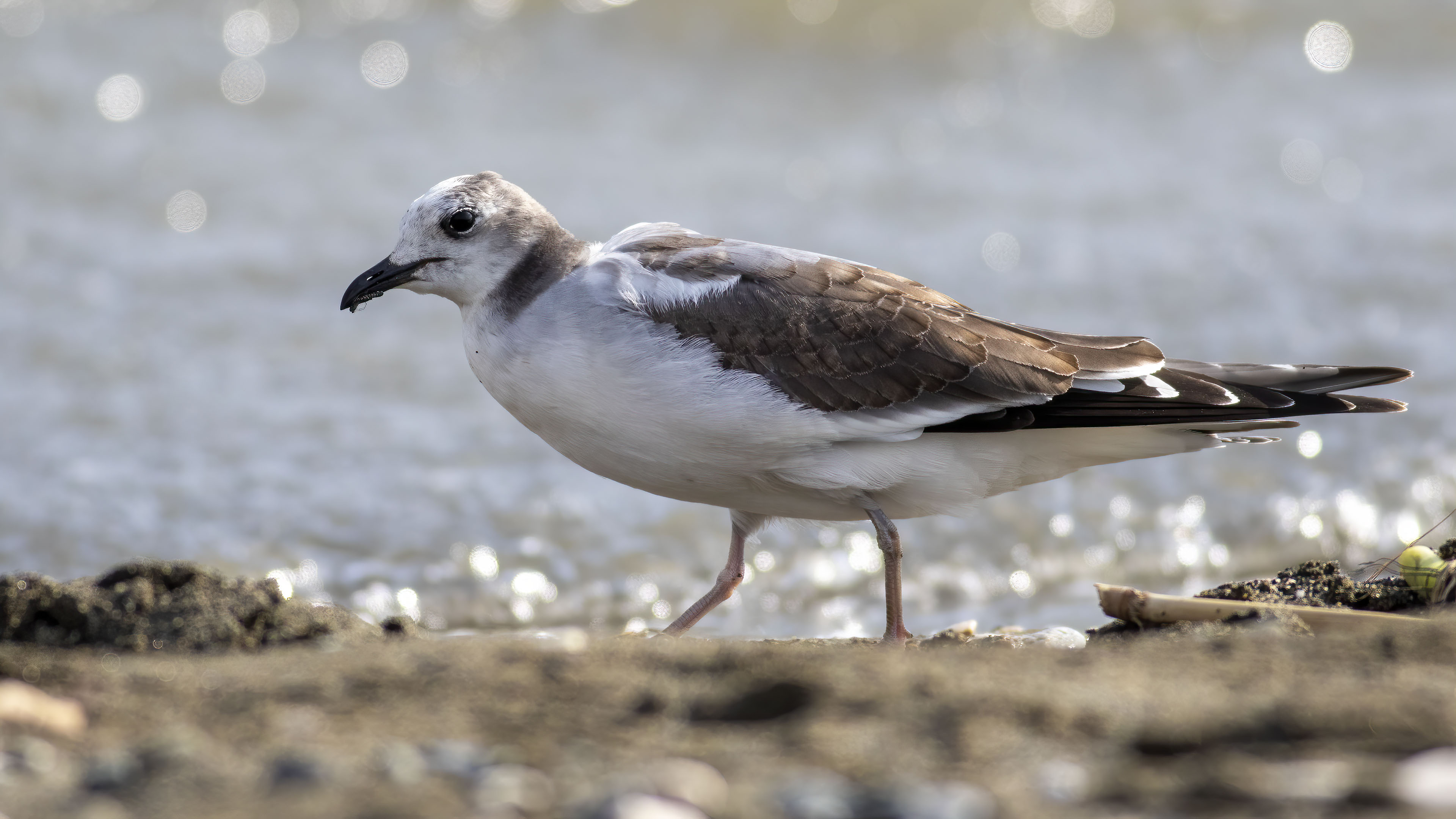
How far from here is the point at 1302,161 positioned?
1130 cm

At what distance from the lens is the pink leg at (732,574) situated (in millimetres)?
5074

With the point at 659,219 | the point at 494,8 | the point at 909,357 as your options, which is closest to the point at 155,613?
the point at 909,357

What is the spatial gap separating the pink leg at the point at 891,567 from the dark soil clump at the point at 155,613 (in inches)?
71.4

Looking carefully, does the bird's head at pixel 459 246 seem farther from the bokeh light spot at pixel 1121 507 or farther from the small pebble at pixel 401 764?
the bokeh light spot at pixel 1121 507

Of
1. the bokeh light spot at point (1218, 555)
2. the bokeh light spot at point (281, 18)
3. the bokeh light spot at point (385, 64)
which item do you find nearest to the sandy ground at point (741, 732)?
the bokeh light spot at point (1218, 555)

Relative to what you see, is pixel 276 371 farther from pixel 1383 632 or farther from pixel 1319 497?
pixel 1383 632

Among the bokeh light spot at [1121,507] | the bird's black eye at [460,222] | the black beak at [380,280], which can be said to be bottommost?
the bokeh light spot at [1121,507]

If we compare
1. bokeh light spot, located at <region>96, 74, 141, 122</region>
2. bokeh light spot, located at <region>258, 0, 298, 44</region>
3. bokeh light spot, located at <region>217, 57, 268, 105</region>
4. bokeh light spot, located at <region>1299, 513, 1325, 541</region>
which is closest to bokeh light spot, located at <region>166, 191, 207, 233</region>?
bokeh light spot, located at <region>96, 74, 141, 122</region>

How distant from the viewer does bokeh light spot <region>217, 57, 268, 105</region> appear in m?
11.7

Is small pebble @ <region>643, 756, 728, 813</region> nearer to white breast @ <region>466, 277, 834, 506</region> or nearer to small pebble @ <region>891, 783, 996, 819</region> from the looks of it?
small pebble @ <region>891, 783, 996, 819</region>

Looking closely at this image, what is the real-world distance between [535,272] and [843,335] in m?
1.10

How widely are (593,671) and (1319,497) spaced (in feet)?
17.9

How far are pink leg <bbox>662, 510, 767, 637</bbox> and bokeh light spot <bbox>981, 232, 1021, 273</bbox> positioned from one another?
4934 millimetres

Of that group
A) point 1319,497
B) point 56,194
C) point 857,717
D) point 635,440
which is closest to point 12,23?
point 56,194
